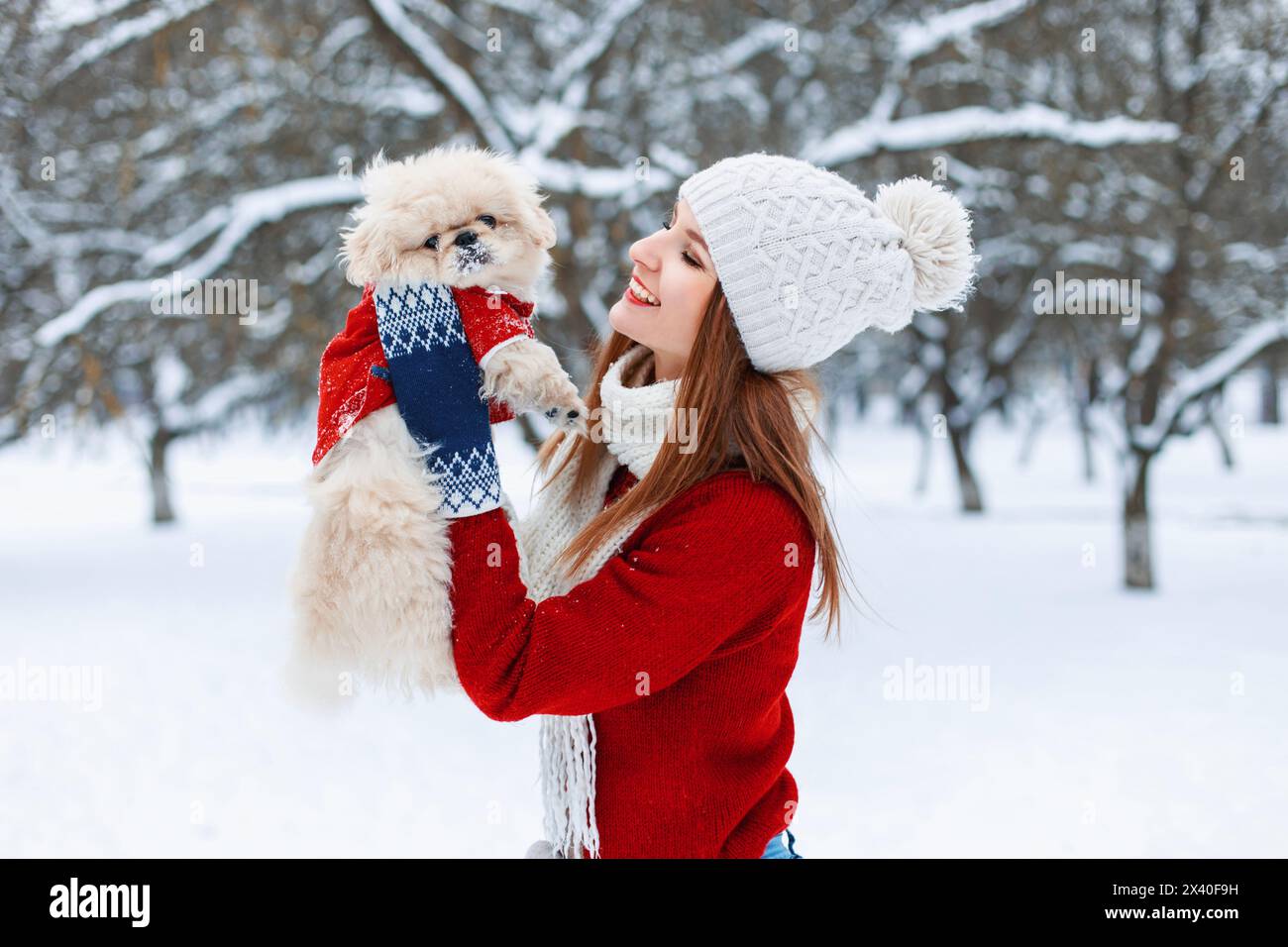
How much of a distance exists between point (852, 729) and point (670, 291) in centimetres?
534

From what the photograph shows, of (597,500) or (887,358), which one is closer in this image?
(597,500)

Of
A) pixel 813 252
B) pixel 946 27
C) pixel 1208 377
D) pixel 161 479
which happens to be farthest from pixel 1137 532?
pixel 161 479

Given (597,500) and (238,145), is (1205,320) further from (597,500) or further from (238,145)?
(597,500)

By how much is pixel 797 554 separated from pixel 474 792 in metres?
4.49

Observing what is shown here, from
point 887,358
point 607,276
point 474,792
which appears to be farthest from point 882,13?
point 887,358

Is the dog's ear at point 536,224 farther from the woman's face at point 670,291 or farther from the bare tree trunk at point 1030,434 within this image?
the bare tree trunk at point 1030,434

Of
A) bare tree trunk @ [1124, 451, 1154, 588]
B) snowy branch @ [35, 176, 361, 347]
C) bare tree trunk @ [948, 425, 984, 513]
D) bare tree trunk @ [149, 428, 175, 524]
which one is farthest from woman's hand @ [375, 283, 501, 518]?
bare tree trunk @ [948, 425, 984, 513]

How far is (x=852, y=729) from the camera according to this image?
6.75 m

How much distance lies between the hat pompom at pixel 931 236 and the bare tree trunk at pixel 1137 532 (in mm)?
8618

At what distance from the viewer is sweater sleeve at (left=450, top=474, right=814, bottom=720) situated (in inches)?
66.1

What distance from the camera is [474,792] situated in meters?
5.82

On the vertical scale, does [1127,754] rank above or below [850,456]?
below

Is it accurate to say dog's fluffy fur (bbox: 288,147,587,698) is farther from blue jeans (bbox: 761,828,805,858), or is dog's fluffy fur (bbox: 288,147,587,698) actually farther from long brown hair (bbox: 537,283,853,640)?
blue jeans (bbox: 761,828,805,858)

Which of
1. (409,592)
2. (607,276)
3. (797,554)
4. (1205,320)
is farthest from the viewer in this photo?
(1205,320)
